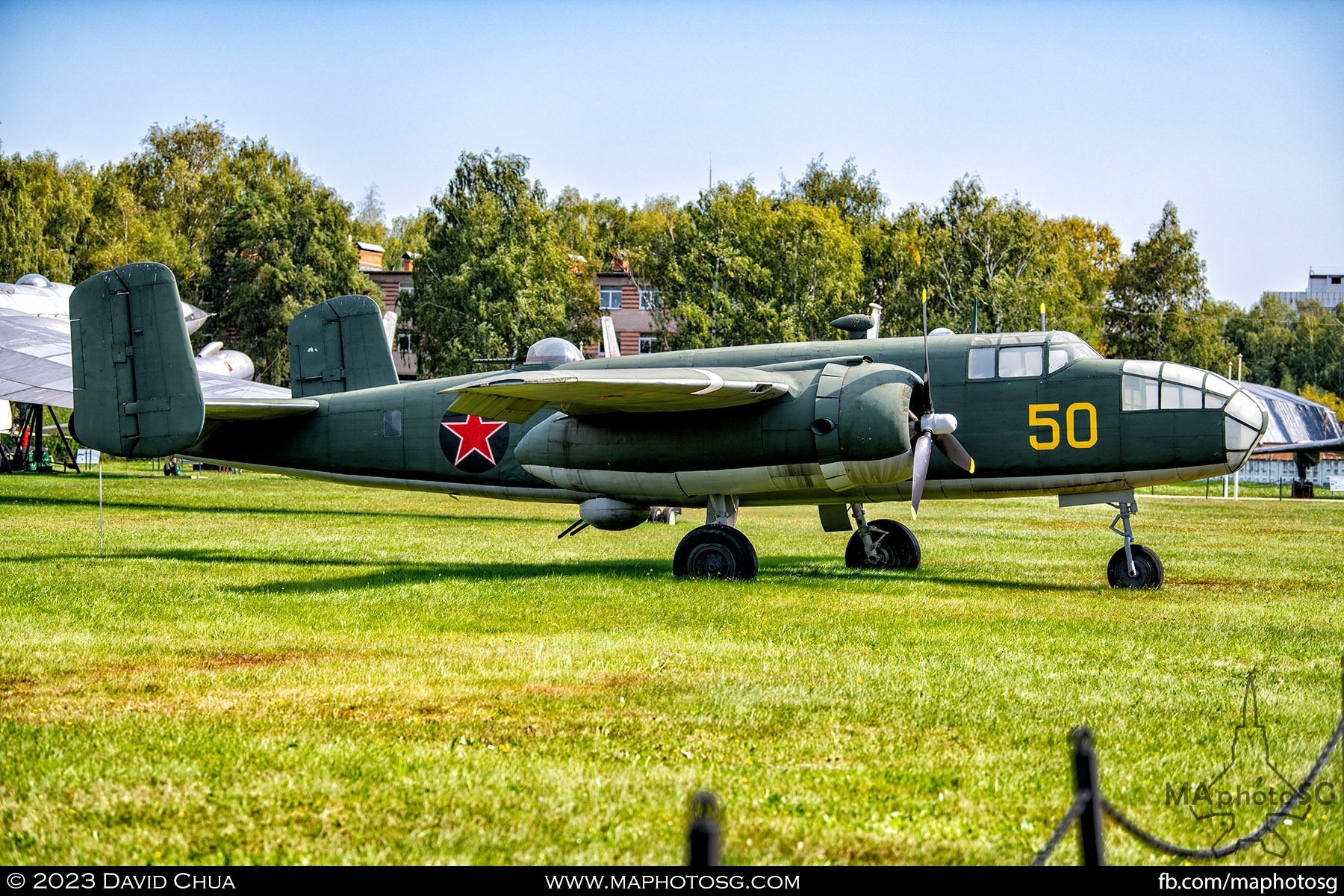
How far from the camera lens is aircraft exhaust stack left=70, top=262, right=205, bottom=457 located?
17.4 meters

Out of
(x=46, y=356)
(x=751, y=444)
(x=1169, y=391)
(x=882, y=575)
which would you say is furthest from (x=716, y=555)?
(x=46, y=356)

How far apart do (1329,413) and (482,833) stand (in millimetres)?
55978

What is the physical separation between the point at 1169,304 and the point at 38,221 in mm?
57479

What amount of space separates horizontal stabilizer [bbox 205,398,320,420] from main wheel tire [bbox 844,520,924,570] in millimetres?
9245

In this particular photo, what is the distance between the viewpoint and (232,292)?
66062 mm

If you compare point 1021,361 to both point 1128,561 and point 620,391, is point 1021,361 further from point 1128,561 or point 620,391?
point 620,391

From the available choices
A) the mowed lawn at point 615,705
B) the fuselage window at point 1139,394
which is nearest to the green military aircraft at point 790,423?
the fuselage window at point 1139,394

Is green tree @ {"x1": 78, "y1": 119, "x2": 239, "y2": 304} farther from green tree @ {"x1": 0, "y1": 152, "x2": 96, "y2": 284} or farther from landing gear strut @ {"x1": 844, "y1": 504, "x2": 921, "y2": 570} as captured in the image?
landing gear strut @ {"x1": 844, "y1": 504, "x2": 921, "y2": 570}

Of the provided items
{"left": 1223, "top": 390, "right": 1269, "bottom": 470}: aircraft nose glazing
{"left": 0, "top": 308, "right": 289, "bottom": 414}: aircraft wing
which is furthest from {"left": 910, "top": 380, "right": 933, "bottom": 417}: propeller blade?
{"left": 0, "top": 308, "right": 289, "bottom": 414}: aircraft wing

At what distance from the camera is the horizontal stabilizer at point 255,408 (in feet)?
A: 64.9

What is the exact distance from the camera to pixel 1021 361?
16859 millimetres

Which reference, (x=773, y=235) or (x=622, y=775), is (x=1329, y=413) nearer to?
(x=773, y=235)

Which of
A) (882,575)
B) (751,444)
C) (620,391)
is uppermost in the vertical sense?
(620,391)

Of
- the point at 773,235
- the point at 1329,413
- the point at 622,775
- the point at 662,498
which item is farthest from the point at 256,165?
the point at 622,775
